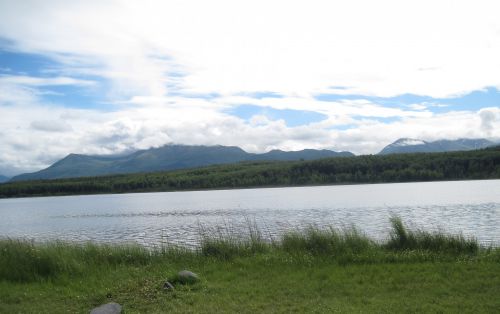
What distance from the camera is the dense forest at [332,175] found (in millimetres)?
127062

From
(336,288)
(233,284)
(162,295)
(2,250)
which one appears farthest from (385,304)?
(2,250)

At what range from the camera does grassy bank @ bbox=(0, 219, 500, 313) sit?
11.1m

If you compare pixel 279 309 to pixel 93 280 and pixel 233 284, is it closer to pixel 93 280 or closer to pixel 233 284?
pixel 233 284

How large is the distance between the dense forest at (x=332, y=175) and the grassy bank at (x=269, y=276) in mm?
120110

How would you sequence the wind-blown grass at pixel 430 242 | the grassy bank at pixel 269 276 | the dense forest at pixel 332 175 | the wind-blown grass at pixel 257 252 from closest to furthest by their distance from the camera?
the grassy bank at pixel 269 276 < the wind-blown grass at pixel 257 252 < the wind-blown grass at pixel 430 242 < the dense forest at pixel 332 175

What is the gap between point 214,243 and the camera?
58.4 ft

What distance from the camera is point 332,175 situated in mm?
141625

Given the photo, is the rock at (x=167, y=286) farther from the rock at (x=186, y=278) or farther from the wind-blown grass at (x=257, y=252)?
the wind-blown grass at (x=257, y=252)

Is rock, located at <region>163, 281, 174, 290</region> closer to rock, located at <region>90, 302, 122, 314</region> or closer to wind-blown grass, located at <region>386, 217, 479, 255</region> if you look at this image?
rock, located at <region>90, 302, 122, 314</region>

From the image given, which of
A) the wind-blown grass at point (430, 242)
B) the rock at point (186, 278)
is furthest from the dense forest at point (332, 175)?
the rock at point (186, 278)

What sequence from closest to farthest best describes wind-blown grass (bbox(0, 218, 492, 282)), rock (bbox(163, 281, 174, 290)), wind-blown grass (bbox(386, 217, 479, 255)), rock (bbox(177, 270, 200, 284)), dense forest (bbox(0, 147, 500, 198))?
rock (bbox(163, 281, 174, 290)) < rock (bbox(177, 270, 200, 284)) < wind-blown grass (bbox(0, 218, 492, 282)) < wind-blown grass (bbox(386, 217, 479, 255)) < dense forest (bbox(0, 147, 500, 198))

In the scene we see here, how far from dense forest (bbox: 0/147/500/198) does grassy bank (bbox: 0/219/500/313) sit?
394 ft

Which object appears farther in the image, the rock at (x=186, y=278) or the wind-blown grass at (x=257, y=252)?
the wind-blown grass at (x=257, y=252)

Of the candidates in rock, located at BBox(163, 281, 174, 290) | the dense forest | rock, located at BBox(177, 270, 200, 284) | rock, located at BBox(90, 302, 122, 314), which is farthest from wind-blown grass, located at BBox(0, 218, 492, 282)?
the dense forest
